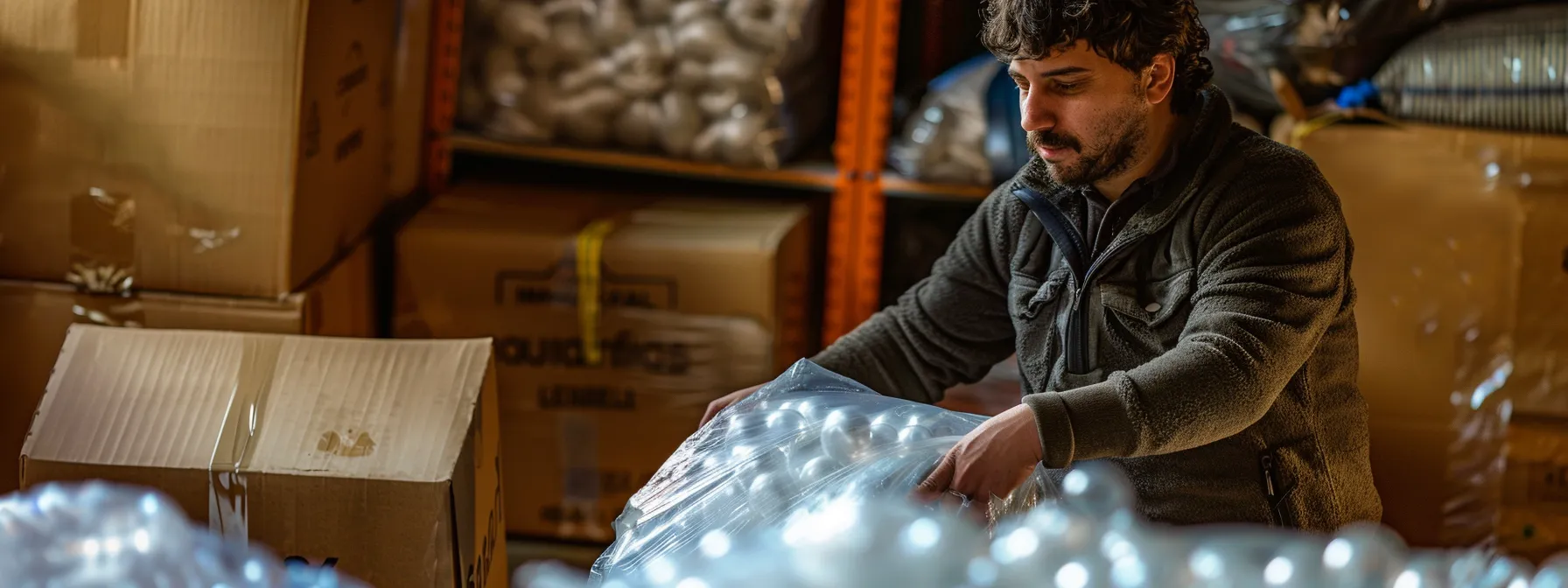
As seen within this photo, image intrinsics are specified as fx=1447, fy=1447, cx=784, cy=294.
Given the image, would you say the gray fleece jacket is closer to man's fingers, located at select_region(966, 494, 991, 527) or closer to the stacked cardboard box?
man's fingers, located at select_region(966, 494, 991, 527)

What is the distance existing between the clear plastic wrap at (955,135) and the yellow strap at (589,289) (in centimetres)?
52

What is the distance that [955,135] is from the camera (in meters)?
2.31

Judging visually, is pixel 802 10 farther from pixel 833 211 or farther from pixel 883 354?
pixel 883 354

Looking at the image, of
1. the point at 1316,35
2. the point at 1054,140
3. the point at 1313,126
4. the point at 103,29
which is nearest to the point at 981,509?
the point at 1054,140

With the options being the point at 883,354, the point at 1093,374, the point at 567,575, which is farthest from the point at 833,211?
the point at 567,575

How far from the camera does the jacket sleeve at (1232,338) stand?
3.88ft

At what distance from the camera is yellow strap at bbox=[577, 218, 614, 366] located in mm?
2201

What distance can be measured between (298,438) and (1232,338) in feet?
3.07

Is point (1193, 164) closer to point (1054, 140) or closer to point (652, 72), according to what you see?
point (1054, 140)

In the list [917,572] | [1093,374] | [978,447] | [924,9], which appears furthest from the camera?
[924,9]

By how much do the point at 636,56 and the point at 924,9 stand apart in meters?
0.59

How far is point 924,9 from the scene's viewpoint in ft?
8.59

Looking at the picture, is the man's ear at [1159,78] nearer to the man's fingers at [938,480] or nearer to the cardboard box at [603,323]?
the man's fingers at [938,480]

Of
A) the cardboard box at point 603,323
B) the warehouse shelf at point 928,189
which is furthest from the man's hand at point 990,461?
the warehouse shelf at point 928,189
